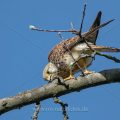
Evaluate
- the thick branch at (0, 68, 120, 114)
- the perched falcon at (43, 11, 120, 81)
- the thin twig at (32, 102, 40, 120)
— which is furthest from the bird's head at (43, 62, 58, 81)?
the thin twig at (32, 102, 40, 120)

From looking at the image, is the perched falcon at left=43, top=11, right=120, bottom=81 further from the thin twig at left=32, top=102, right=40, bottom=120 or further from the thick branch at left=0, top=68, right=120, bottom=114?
the thin twig at left=32, top=102, right=40, bottom=120

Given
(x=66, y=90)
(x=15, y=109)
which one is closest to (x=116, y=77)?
(x=66, y=90)

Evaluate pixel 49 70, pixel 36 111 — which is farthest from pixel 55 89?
pixel 49 70

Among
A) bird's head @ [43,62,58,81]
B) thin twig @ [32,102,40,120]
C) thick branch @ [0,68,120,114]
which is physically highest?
bird's head @ [43,62,58,81]

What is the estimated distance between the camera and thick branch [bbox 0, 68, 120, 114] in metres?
3.18

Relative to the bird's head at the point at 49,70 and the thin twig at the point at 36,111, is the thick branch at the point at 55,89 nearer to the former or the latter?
the thin twig at the point at 36,111

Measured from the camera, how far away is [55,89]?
3260mm

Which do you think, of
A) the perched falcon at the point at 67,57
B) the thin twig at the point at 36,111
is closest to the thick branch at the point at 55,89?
the thin twig at the point at 36,111

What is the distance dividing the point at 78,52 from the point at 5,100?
9.03ft

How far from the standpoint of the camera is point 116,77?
10.6ft

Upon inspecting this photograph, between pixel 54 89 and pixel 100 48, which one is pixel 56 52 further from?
pixel 54 89

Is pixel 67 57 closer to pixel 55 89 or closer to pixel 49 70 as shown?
pixel 49 70

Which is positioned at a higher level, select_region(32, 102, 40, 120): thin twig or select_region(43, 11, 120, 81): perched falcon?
select_region(43, 11, 120, 81): perched falcon

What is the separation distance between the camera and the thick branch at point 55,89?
3.18m
